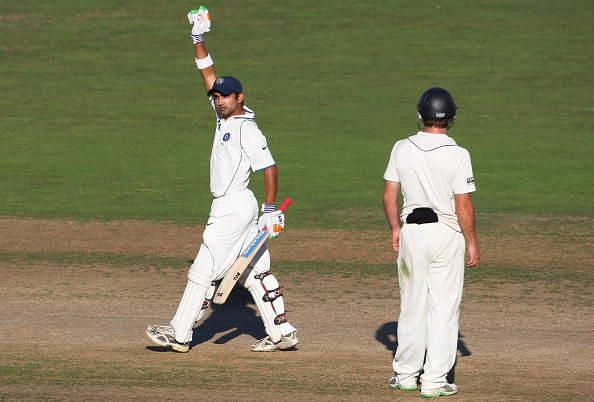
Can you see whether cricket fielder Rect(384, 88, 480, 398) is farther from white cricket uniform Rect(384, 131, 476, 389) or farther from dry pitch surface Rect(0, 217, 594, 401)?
dry pitch surface Rect(0, 217, 594, 401)

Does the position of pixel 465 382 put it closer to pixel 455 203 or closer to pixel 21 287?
pixel 455 203

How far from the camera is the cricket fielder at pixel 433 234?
27.6 feet

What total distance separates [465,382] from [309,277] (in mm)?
4412

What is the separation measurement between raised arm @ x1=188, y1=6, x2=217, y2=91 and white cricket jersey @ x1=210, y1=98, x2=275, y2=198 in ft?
3.35

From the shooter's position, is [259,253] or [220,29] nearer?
[259,253]

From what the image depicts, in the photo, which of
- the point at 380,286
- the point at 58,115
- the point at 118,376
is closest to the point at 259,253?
the point at 118,376

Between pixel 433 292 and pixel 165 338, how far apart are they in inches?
96.1

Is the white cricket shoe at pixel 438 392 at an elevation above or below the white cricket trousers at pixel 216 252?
below

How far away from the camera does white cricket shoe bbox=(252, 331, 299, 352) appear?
9867 mm

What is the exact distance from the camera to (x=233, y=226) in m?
9.78

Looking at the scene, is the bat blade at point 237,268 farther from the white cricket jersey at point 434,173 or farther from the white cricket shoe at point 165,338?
the white cricket jersey at point 434,173

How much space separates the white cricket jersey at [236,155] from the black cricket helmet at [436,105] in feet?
5.67

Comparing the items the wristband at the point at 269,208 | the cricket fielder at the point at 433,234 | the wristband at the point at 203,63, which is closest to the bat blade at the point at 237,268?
the wristband at the point at 269,208

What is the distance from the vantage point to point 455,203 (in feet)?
27.7
